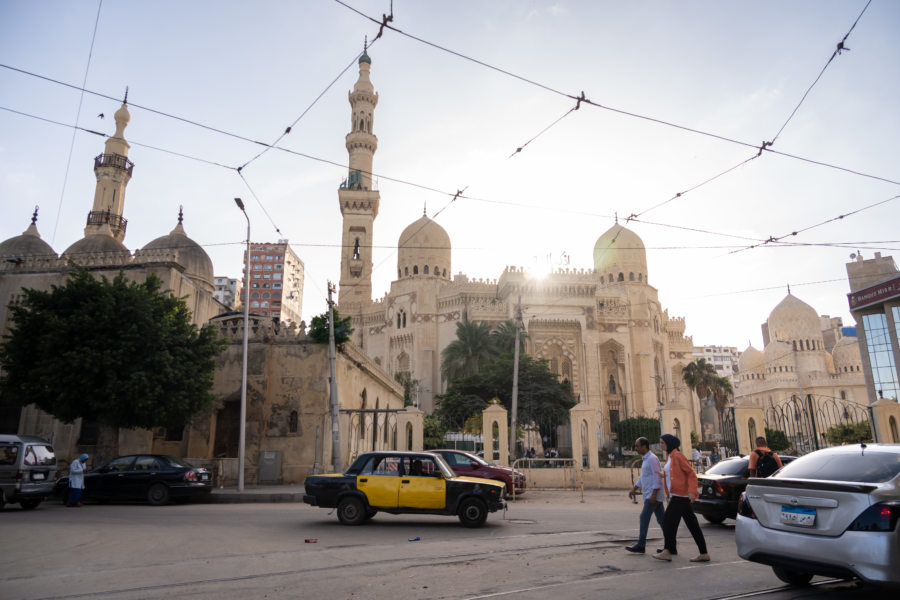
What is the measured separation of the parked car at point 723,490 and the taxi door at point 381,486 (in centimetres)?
463

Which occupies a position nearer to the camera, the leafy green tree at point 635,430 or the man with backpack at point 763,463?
the man with backpack at point 763,463

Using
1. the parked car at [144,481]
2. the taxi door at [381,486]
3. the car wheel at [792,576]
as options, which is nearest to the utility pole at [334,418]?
the parked car at [144,481]

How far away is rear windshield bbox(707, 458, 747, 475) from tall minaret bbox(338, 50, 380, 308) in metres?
45.9

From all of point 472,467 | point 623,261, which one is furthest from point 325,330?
point 623,261

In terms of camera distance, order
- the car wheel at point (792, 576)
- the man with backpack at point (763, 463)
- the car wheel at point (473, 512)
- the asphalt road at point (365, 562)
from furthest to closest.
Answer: the car wheel at point (473, 512) < the man with backpack at point (763, 463) < the car wheel at point (792, 576) < the asphalt road at point (365, 562)

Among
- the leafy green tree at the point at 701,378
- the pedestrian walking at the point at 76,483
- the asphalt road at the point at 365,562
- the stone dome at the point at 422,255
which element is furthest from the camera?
the stone dome at the point at 422,255

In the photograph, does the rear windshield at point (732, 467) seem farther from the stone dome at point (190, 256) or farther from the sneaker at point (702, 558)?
the stone dome at point (190, 256)

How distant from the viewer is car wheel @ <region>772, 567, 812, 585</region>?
16.1ft

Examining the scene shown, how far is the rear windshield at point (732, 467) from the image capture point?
9.19 m

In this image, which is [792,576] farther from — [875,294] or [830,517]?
[875,294]

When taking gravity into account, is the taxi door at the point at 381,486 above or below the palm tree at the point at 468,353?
below

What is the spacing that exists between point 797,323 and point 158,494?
63898 millimetres

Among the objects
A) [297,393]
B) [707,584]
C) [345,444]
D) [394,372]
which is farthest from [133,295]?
[394,372]

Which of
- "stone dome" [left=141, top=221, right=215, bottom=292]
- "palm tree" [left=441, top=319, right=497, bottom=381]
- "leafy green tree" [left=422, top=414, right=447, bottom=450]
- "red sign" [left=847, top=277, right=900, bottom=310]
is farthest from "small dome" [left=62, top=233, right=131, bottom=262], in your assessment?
"red sign" [left=847, top=277, right=900, bottom=310]
